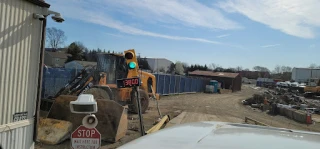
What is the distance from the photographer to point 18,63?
19.6 ft

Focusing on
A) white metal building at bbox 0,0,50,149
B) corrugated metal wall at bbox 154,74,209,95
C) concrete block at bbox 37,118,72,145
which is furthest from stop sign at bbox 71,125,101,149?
corrugated metal wall at bbox 154,74,209,95

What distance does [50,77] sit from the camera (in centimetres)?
1836

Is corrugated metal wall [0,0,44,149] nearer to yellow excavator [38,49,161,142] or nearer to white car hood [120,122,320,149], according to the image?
yellow excavator [38,49,161,142]

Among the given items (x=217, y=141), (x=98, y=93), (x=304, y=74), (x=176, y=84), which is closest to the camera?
(x=217, y=141)

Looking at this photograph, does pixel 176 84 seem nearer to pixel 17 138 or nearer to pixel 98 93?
pixel 98 93

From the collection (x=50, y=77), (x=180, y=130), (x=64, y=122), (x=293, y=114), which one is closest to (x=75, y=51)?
(x=50, y=77)

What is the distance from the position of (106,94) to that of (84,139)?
8.66m

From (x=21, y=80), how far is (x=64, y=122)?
2.84 m

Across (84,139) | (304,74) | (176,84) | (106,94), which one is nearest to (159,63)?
(304,74)

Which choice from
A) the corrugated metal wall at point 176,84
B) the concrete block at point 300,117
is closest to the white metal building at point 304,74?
the corrugated metal wall at point 176,84

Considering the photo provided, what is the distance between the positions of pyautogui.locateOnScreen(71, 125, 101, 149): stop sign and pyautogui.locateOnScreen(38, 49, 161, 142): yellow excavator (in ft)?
14.0

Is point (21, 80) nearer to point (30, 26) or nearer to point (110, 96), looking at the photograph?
point (30, 26)

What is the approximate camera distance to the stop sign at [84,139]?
11.8 feet

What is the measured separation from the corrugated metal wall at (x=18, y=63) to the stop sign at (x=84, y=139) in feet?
8.97
